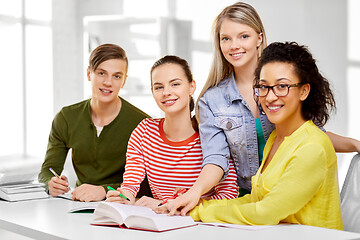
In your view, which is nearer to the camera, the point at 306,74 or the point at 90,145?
the point at 306,74

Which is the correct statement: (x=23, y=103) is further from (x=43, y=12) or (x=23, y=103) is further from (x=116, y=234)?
(x=116, y=234)

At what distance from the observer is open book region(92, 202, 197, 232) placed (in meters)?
1.48

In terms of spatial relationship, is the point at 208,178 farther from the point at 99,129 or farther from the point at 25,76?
the point at 25,76

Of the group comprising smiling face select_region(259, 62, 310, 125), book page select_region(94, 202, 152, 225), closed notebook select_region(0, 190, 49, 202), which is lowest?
closed notebook select_region(0, 190, 49, 202)

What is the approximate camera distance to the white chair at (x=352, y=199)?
182 cm

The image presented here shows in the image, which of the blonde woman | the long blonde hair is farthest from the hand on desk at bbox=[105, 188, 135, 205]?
the long blonde hair

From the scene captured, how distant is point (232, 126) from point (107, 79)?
771mm

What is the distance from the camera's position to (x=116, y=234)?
1.45 metres

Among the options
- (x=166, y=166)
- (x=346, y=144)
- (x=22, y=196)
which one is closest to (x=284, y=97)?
(x=346, y=144)

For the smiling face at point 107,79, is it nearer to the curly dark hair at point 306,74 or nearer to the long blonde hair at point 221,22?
the long blonde hair at point 221,22

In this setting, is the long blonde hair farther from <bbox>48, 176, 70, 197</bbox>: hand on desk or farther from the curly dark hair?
<bbox>48, 176, 70, 197</bbox>: hand on desk

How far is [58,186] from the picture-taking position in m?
2.27

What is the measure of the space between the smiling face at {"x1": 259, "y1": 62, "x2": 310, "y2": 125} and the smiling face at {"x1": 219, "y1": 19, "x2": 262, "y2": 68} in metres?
0.34

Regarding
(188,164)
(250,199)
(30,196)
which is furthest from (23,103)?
(250,199)
